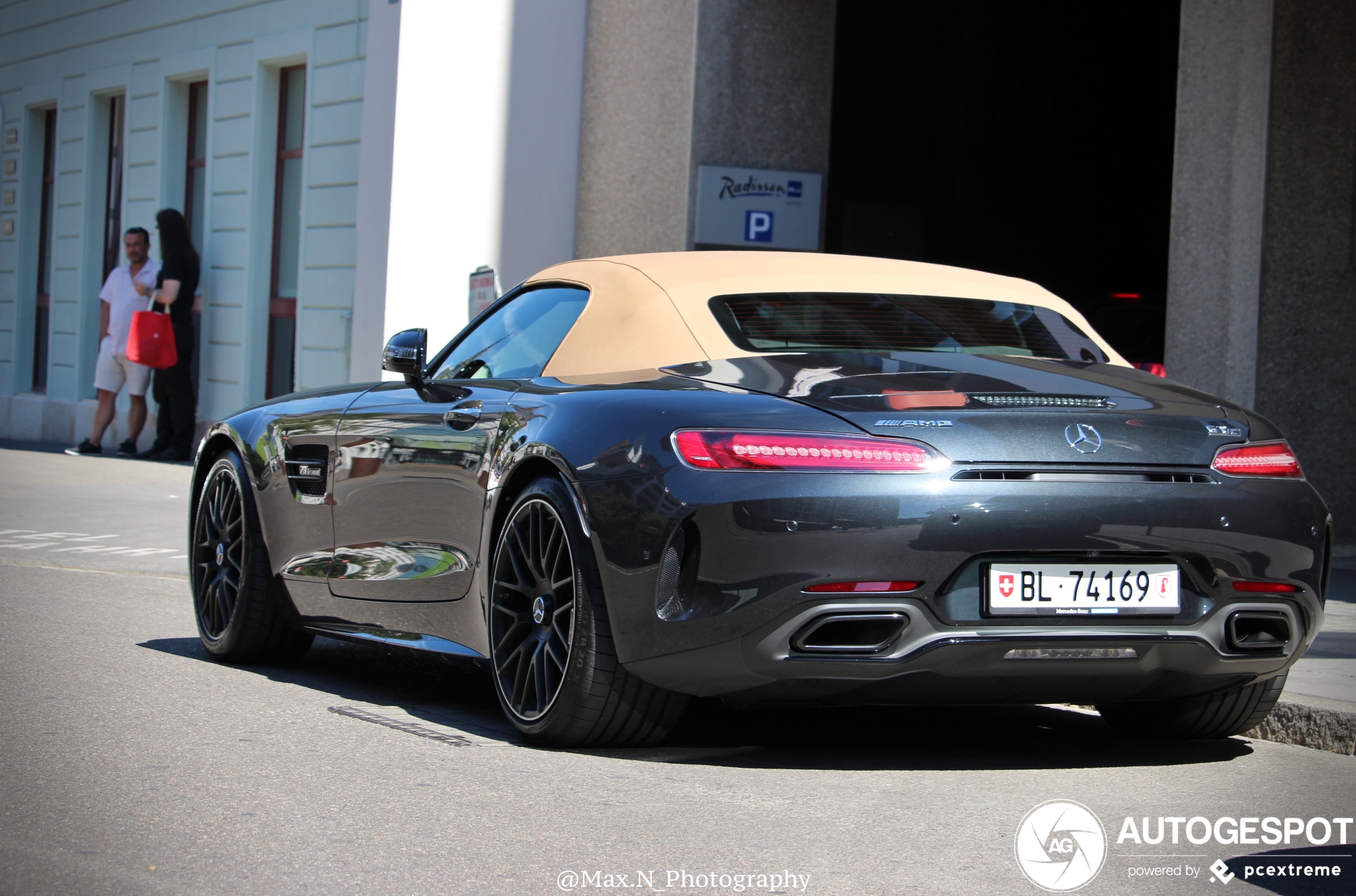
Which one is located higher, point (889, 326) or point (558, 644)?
point (889, 326)

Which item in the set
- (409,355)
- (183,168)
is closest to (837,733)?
(409,355)

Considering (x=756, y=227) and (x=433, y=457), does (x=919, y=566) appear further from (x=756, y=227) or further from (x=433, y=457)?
(x=756, y=227)

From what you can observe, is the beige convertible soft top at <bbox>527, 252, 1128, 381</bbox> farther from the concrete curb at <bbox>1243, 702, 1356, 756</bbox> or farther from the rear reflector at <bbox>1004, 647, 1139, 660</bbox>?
the concrete curb at <bbox>1243, 702, 1356, 756</bbox>

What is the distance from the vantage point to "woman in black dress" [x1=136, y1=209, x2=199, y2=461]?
59.9 ft

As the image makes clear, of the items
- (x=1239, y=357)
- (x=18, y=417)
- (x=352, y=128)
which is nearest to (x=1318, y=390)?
(x=1239, y=357)

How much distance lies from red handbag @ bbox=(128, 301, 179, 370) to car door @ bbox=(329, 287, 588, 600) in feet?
41.1

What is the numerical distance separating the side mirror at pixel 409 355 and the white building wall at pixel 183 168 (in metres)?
10.6

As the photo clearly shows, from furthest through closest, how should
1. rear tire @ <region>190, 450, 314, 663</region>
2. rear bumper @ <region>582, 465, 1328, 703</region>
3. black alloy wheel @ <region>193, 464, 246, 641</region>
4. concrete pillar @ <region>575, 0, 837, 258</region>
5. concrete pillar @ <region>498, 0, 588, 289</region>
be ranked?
1. concrete pillar @ <region>498, 0, 588, 289</region>
2. concrete pillar @ <region>575, 0, 837, 258</region>
3. black alloy wheel @ <region>193, 464, 246, 641</region>
4. rear tire @ <region>190, 450, 314, 663</region>
5. rear bumper @ <region>582, 465, 1328, 703</region>

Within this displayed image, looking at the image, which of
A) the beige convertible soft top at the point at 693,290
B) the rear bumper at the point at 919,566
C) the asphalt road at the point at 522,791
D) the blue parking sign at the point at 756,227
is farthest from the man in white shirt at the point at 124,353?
the rear bumper at the point at 919,566

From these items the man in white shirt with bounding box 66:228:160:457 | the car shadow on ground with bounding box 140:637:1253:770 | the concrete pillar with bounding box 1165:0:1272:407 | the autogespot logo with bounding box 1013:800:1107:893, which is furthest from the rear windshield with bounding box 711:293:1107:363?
the man in white shirt with bounding box 66:228:160:457

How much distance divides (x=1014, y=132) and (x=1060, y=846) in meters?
17.4

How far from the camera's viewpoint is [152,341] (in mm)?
17875

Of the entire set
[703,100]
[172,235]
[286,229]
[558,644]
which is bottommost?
[558,644]

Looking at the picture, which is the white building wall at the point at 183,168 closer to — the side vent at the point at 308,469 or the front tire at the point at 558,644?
the side vent at the point at 308,469
